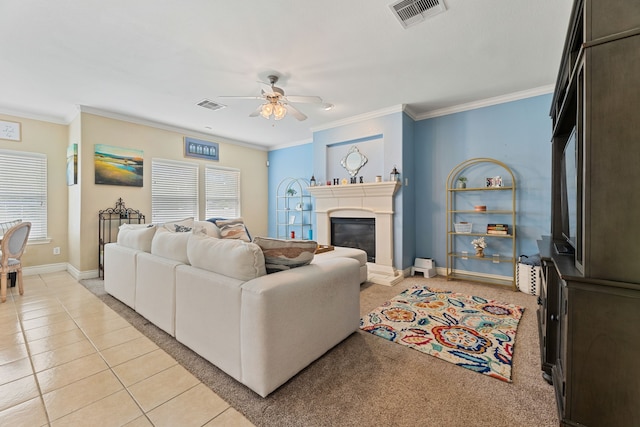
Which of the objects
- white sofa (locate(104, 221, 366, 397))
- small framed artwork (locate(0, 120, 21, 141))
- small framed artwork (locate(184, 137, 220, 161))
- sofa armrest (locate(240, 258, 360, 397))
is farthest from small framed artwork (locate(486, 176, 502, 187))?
small framed artwork (locate(0, 120, 21, 141))

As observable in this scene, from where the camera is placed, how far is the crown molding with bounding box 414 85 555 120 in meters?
3.54

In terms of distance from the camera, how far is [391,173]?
4.20m

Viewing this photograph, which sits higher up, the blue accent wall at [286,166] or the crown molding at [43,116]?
the crown molding at [43,116]

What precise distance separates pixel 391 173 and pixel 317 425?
3.48m

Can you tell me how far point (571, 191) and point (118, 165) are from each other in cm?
565

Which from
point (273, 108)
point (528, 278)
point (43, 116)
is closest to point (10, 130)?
point (43, 116)

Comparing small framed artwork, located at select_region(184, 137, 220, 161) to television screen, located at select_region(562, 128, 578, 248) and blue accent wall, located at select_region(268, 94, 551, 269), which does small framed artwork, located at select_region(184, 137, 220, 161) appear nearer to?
blue accent wall, located at select_region(268, 94, 551, 269)

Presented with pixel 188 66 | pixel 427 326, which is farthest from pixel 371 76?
pixel 427 326

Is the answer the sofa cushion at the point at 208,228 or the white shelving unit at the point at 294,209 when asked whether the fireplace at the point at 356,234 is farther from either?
the sofa cushion at the point at 208,228

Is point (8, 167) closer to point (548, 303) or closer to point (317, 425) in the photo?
point (317, 425)

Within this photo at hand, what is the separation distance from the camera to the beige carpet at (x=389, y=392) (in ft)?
4.63

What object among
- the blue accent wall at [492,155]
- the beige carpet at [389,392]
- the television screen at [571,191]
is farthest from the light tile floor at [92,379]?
the blue accent wall at [492,155]

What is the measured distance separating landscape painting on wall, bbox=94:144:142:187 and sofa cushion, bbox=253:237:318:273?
3.83m

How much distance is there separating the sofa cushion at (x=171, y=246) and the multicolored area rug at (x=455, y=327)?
1.70m
